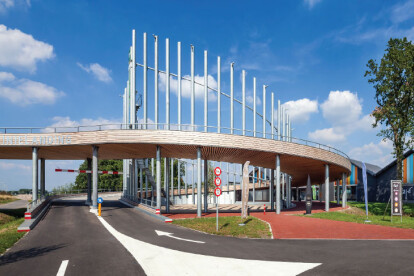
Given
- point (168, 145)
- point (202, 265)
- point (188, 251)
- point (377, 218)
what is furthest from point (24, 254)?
point (377, 218)

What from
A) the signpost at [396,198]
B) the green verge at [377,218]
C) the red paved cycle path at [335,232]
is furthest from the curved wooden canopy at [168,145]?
the red paved cycle path at [335,232]

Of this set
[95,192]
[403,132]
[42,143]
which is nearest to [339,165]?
[403,132]

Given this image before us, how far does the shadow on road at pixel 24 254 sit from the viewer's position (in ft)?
38.2

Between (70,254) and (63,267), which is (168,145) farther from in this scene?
(63,267)

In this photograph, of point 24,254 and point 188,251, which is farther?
point 188,251

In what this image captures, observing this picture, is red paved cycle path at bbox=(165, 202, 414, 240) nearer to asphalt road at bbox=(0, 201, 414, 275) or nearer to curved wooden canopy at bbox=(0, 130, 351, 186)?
asphalt road at bbox=(0, 201, 414, 275)

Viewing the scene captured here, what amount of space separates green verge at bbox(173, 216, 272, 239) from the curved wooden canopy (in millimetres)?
7629

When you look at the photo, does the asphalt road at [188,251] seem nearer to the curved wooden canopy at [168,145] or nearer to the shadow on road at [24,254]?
the shadow on road at [24,254]

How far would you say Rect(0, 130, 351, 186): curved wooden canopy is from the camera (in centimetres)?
2714

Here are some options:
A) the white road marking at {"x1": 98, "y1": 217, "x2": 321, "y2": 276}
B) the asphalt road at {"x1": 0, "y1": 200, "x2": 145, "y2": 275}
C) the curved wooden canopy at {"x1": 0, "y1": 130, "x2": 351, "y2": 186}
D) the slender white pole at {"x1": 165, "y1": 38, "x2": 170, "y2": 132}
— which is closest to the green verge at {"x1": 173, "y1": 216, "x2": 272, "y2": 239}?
the white road marking at {"x1": 98, "y1": 217, "x2": 321, "y2": 276}

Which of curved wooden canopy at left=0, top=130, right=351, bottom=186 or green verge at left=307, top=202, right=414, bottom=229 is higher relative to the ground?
curved wooden canopy at left=0, top=130, right=351, bottom=186

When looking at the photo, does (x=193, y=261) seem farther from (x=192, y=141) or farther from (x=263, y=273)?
(x=192, y=141)

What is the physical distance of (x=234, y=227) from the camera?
19.3 m

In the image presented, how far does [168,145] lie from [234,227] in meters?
11.5
